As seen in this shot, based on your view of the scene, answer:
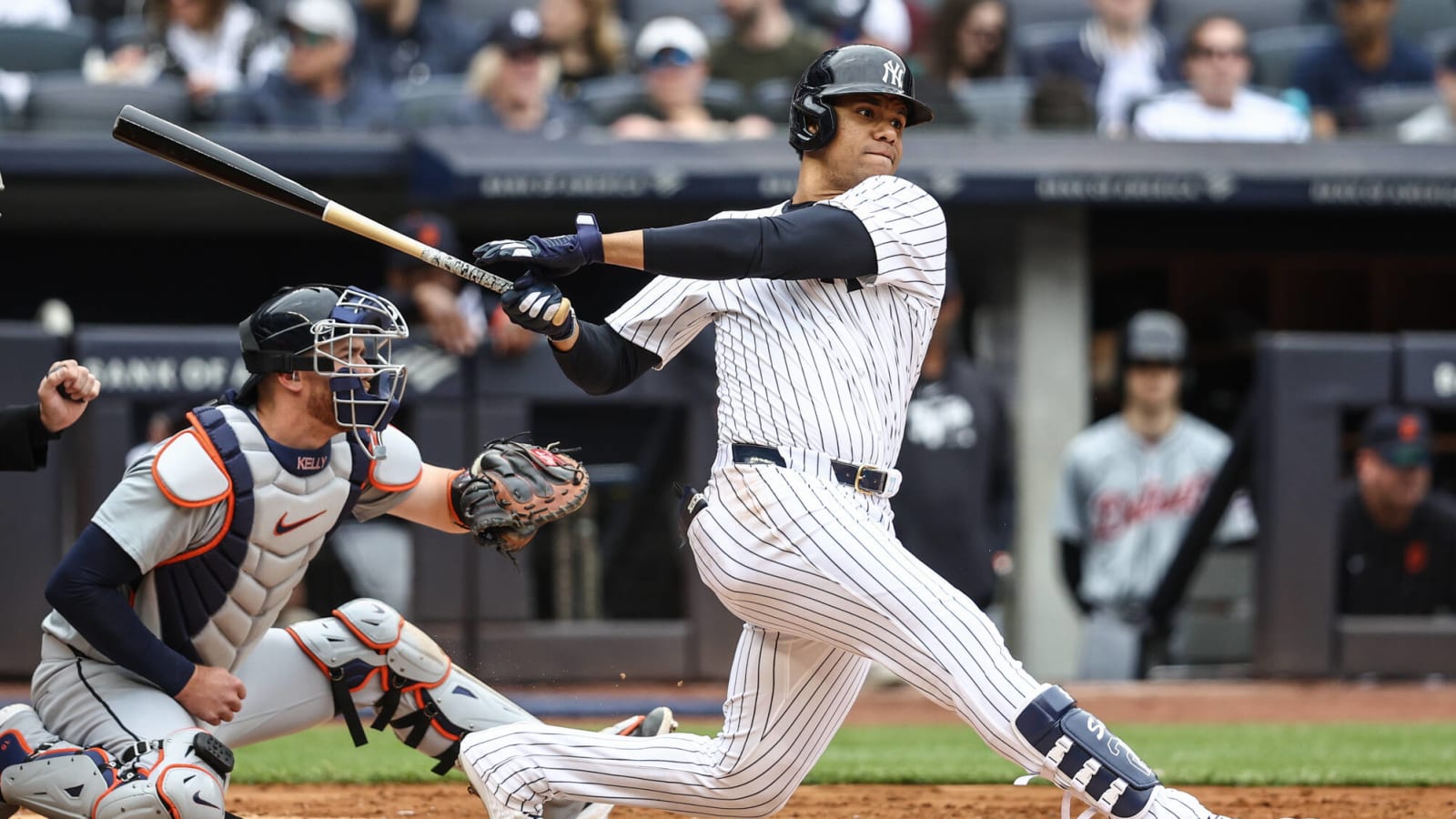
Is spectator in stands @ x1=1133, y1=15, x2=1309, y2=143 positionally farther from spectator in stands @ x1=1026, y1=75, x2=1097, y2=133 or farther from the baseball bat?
the baseball bat

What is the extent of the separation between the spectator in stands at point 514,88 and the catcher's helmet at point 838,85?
4.07 m

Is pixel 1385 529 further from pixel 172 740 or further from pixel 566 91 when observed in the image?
pixel 172 740

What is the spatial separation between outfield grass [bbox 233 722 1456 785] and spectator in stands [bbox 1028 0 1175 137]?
3.16 m

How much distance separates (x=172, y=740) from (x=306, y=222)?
5081 mm

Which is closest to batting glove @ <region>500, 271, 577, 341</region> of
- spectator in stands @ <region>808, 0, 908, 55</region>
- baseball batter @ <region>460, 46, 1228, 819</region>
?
baseball batter @ <region>460, 46, 1228, 819</region>

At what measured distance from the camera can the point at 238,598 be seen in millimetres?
3553

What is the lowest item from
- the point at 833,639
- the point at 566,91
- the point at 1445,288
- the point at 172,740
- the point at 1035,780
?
the point at 1035,780

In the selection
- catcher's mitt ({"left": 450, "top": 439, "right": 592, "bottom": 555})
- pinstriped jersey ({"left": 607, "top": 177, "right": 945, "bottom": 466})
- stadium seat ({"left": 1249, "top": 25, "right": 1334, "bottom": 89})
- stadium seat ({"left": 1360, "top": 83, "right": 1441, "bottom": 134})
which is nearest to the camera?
pinstriped jersey ({"left": 607, "top": 177, "right": 945, "bottom": 466})

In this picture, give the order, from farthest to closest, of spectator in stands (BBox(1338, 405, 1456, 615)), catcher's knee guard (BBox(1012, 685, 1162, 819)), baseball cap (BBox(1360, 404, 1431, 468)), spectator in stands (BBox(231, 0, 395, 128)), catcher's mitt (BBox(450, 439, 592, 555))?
1. spectator in stands (BBox(231, 0, 395, 128))
2. spectator in stands (BBox(1338, 405, 1456, 615))
3. baseball cap (BBox(1360, 404, 1431, 468))
4. catcher's mitt (BBox(450, 439, 592, 555))
5. catcher's knee guard (BBox(1012, 685, 1162, 819))

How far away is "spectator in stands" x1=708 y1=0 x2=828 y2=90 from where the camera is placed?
26.8ft

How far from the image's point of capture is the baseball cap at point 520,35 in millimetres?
7488

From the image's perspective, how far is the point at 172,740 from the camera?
133 inches

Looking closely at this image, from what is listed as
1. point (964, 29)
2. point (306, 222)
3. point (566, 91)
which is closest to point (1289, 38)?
point (964, 29)

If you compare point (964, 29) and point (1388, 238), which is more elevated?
point (964, 29)
